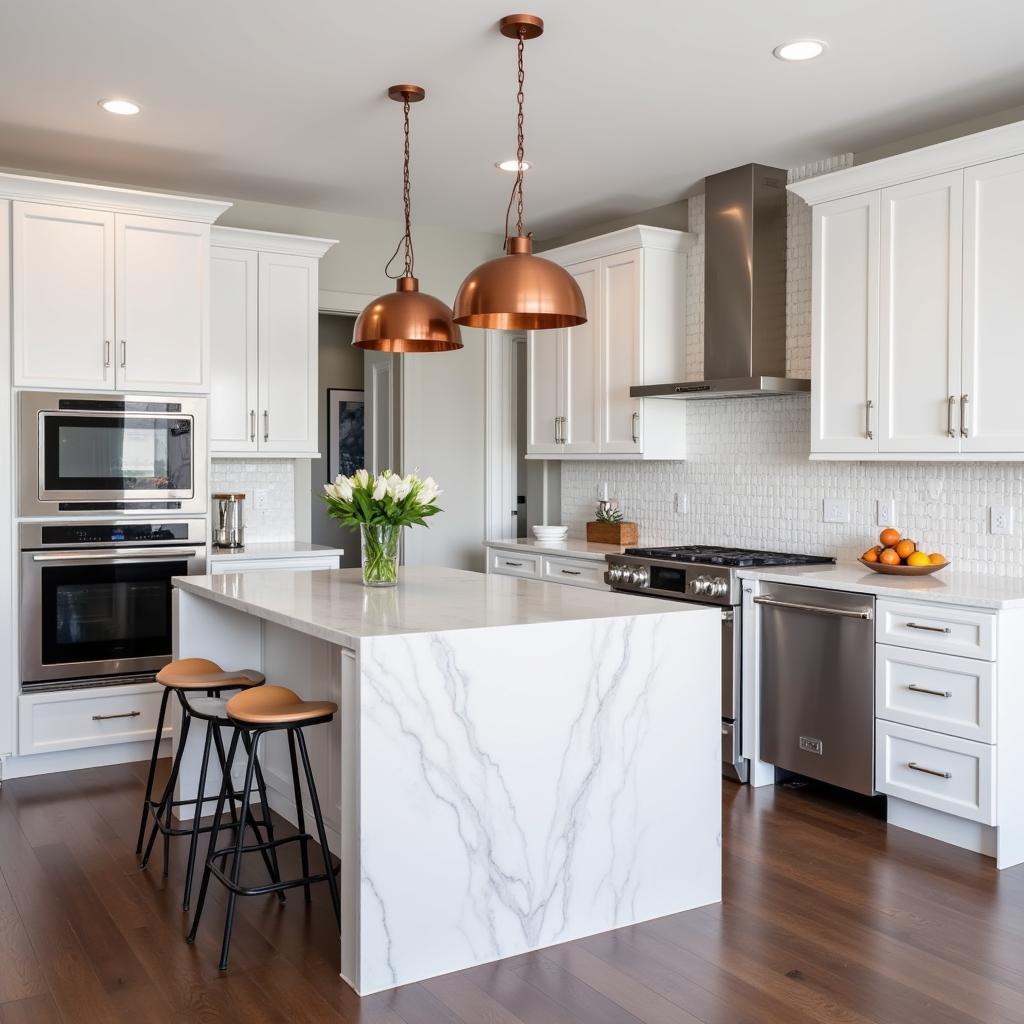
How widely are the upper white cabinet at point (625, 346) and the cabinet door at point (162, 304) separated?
1.94 metres

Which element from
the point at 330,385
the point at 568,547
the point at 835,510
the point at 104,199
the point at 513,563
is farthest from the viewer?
the point at 330,385

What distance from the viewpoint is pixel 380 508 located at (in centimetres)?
354

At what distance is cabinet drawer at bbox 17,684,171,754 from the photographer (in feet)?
14.6

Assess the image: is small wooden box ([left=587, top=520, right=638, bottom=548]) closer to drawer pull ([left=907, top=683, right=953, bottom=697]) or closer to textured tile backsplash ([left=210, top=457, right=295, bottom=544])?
textured tile backsplash ([left=210, top=457, right=295, bottom=544])

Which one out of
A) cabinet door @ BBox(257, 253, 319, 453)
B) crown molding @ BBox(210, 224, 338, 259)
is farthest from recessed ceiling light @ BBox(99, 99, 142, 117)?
cabinet door @ BBox(257, 253, 319, 453)

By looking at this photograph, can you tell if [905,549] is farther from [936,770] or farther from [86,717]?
[86,717]

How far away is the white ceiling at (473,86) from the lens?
330 centimetres

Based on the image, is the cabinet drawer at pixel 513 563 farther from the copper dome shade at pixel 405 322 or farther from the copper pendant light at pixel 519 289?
the copper pendant light at pixel 519 289

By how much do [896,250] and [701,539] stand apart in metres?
1.87

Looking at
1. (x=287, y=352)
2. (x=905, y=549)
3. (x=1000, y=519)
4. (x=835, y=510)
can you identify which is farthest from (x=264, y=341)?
(x=1000, y=519)

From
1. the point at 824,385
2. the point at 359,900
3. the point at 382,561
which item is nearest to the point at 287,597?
the point at 382,561

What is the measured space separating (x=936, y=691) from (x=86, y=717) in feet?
11.2

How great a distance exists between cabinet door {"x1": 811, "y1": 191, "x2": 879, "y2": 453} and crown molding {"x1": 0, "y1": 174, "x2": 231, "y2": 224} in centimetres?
262

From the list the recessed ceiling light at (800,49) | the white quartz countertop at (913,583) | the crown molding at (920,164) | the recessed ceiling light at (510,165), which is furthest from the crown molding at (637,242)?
the white quartz countertop at (913,583)
